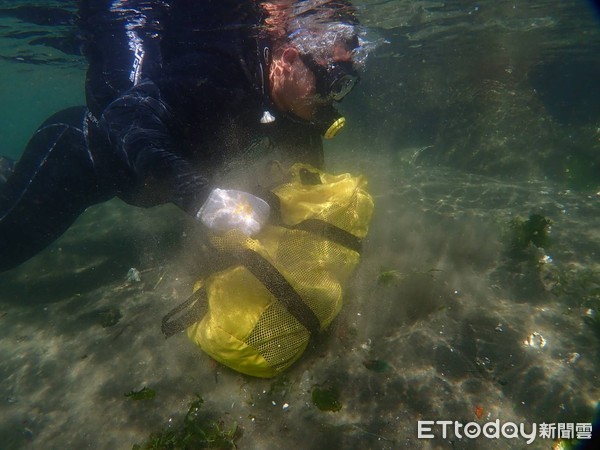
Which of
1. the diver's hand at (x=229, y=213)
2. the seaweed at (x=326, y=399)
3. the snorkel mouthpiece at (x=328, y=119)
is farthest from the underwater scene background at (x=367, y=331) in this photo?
the snorkel mouthpiece at (x=328, y=119)

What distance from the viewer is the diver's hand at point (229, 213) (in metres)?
2.71

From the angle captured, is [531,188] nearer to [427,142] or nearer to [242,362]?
[427,142]

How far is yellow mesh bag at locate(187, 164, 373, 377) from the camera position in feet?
10.0

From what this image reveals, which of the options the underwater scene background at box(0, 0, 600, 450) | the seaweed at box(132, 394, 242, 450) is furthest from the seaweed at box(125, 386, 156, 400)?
the seaweed at box(132, 394, 242, 450)

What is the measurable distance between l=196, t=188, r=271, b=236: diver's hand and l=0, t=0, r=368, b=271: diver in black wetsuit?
0.10m

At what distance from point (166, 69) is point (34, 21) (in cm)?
1410

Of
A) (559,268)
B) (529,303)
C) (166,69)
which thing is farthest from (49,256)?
(559,268)

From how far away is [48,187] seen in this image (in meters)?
5.26

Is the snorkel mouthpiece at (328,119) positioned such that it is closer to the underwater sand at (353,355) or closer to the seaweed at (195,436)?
the underwater sand at (353,355)

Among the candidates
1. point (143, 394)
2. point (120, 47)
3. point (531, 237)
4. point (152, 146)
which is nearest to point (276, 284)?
point (152, 146)

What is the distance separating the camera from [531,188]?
10.4m

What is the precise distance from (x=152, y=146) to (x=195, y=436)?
2929 millimetres

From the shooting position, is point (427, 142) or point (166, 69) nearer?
point (166, 69)

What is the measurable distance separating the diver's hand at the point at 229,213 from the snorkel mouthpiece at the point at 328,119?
212cm
